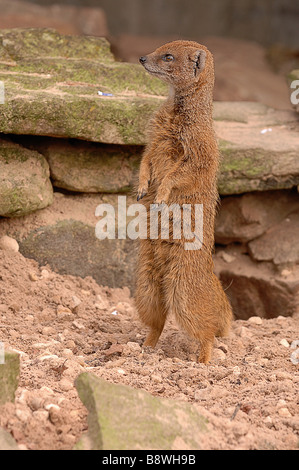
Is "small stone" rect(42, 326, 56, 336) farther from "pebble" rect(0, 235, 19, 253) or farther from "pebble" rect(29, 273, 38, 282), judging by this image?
"pebble" rect(0, 235, 19, 253)

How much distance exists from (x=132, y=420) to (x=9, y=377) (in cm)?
48

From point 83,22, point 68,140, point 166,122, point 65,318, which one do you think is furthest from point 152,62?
point 83,22

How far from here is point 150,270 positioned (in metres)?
3.44

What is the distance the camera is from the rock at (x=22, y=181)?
3.63m

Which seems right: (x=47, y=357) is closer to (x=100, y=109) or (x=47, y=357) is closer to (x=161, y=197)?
(x=161, y=197)

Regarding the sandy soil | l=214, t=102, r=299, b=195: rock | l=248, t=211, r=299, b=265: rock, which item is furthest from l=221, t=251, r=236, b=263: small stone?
the sandy soil

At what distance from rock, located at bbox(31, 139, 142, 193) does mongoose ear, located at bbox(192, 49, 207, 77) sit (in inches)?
37.7

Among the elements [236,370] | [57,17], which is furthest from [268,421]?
[57,17]

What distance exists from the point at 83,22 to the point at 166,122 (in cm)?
580

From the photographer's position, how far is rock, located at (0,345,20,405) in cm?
215

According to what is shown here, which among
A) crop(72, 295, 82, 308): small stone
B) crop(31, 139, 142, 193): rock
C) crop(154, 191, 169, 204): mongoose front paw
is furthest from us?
crop(31, 139, 142, 193): rock

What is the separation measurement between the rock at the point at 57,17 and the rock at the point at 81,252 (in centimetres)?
414

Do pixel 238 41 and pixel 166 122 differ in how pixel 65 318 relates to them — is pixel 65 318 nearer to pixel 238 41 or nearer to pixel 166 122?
pixel 166 122

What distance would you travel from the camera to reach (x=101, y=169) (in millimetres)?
4098
